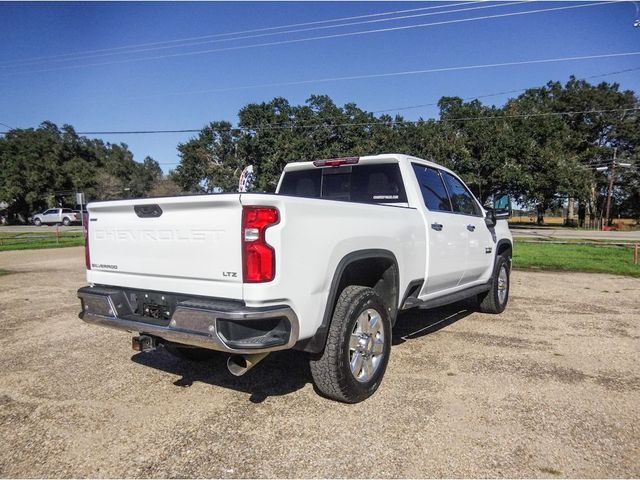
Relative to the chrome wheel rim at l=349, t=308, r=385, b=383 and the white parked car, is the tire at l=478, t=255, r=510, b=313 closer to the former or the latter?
the chrome wheel rim at l=349, t=308, r=385, b=383

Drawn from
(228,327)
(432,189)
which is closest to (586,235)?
(432,189)

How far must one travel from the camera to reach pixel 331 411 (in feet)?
10.8

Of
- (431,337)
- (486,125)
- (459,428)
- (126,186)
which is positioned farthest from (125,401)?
(126,186)

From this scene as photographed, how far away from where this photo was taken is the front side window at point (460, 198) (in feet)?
17.6

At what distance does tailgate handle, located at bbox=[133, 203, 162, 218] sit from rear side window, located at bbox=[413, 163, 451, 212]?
2638 mm

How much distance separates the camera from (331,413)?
3.26 m

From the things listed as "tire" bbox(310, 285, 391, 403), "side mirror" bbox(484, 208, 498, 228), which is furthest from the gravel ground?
"side mirror" bbox(484, 208, 498, 228)

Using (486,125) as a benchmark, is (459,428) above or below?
below

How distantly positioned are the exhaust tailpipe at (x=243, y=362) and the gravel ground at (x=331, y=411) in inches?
17.4

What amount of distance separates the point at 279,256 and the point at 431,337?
3215 millimetres

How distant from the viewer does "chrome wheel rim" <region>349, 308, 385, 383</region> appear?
3418mm

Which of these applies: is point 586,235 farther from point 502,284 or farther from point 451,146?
point 502,284

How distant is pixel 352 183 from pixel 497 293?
2936 mm

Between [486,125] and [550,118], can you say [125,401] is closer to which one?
[486,125]
